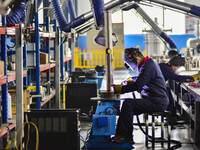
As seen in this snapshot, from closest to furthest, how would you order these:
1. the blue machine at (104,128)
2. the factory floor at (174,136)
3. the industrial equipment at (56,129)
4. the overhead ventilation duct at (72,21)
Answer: the industrial equipment at (56,129) → the blue machine at (104,128) → the factory floor at (174,136) → the overhead ventilation duct at (72,21)

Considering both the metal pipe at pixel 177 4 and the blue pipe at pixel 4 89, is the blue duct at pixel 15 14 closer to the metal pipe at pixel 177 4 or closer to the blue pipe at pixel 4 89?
the blue pipe at pixel 4 89

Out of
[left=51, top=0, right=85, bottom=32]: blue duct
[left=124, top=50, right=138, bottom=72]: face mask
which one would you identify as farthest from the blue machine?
[left=51, top=0, right=85, bottom=32]: blue duct

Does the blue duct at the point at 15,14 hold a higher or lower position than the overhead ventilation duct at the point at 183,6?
lower

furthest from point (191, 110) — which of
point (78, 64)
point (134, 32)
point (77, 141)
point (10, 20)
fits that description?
point (134, 32)

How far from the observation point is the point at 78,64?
21344 mm

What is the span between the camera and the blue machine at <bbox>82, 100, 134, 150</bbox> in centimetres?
506

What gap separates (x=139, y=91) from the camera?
17.9 ft

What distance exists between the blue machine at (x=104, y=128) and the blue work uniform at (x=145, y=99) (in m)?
0.16

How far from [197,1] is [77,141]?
23762mm

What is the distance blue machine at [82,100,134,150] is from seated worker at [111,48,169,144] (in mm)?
92

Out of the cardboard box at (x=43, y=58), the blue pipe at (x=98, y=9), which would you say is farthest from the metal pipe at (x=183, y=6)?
the cardboard box at (x=43, y=58)

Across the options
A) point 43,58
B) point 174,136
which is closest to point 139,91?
point 174,136

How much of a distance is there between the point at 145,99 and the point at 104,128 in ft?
2.44

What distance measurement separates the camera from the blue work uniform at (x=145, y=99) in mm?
5270
